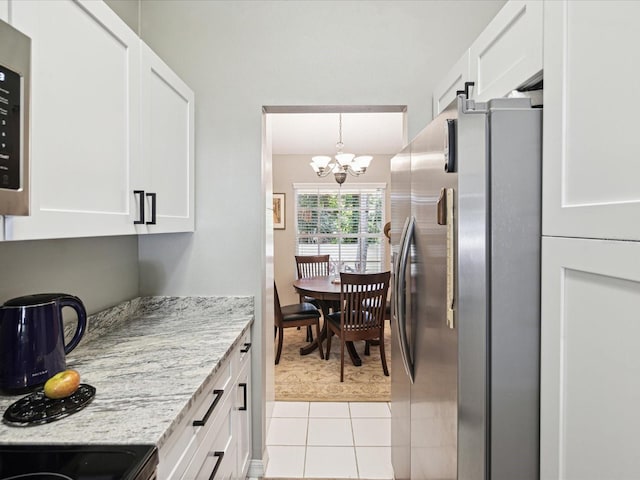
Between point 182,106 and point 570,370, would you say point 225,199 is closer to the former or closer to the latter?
point 182,106

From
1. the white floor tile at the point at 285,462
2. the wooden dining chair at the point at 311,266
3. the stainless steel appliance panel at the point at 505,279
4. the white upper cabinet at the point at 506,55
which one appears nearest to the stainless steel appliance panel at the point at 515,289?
the stainless steel appliance panel at the point at 505,279

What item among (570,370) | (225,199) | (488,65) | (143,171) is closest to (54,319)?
(143,171)

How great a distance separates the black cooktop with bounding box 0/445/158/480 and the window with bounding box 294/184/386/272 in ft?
17.2

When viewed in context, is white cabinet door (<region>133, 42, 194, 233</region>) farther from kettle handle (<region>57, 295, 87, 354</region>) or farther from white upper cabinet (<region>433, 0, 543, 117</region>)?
white upper cabinet (<region>433, 0, 543, 117</region>)

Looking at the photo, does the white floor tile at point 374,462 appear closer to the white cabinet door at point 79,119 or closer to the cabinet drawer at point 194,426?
the cabinet drawer at point 194,426

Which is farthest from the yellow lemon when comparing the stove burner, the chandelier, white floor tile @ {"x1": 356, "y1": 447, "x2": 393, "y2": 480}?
the chandelier

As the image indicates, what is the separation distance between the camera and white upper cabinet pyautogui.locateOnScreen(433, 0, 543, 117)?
3.45 feet

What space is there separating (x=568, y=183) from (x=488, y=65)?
763 mm

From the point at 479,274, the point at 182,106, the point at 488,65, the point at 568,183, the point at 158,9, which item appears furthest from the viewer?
the point at 158,9

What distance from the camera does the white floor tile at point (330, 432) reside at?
2.46 metres

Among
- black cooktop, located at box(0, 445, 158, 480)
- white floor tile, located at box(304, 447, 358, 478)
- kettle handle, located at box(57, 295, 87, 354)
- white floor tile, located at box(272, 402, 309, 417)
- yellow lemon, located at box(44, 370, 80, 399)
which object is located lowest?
white floor tile, located at box(304, 447, 358, 478)

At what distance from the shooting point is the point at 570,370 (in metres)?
0.84

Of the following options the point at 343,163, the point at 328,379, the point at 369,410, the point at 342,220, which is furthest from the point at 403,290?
the point at 342,220

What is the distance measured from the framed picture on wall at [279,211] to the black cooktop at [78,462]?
17.0 ft
